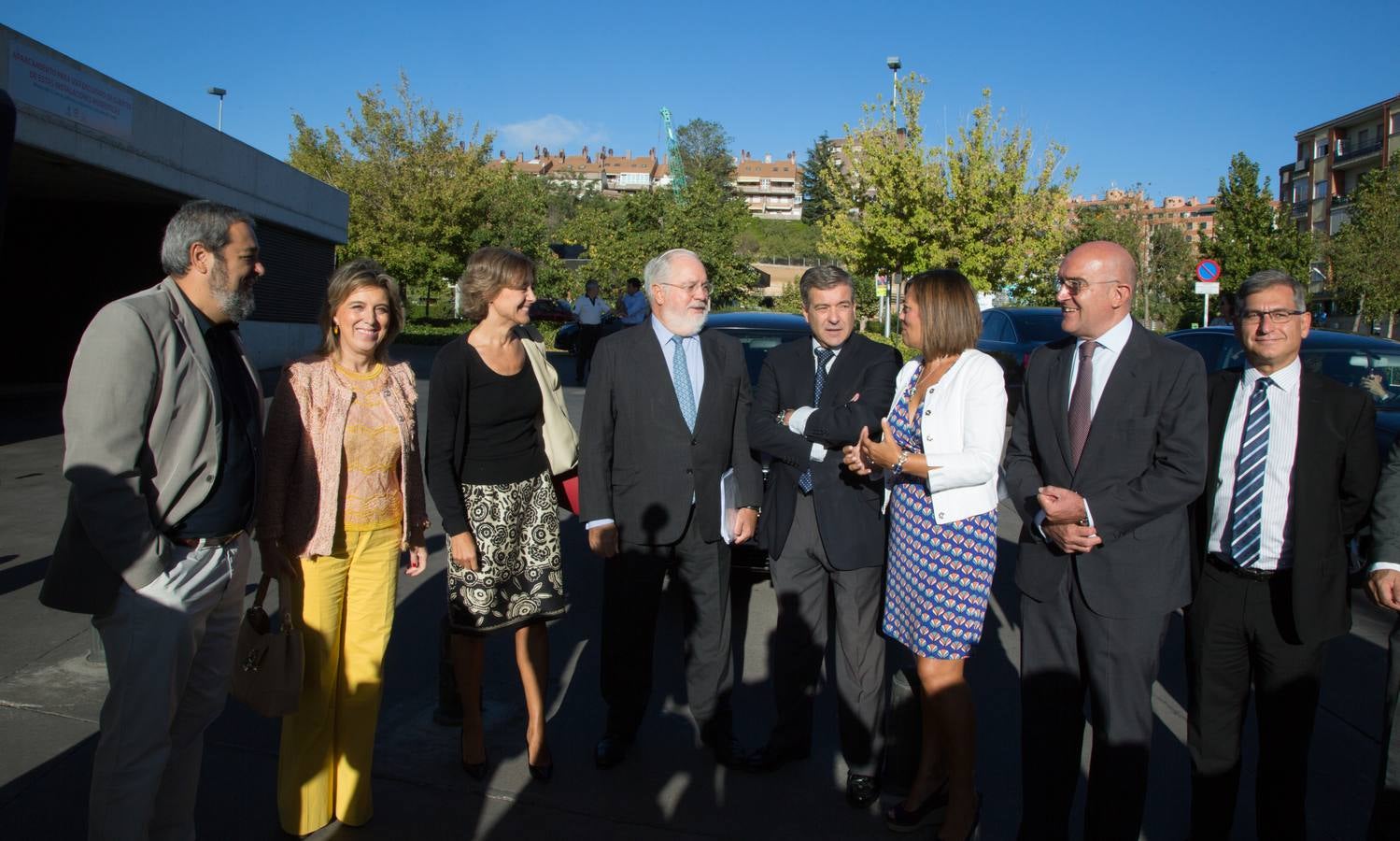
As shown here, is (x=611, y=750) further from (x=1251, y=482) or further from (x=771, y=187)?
(x=771, y=187)

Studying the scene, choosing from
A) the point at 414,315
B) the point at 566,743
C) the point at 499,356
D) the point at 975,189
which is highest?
the point at 975,189

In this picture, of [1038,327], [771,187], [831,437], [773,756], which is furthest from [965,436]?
[771,187]

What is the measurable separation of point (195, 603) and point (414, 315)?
141ft

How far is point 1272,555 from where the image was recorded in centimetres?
304

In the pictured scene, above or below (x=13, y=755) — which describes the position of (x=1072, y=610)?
above

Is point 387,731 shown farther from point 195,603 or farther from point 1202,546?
point 1202,546

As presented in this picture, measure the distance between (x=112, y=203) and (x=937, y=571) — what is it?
709 inches

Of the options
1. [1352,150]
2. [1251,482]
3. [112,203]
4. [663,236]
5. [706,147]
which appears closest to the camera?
[1251,482]

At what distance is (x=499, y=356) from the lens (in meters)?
3.67

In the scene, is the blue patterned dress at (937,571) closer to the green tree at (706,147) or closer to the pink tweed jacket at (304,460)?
the pink tweed jacket at (304,460)

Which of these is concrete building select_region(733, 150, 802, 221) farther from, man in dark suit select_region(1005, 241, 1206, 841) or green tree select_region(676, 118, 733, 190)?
Answer: man in dark suit select_region(1005, 241, 1206, 841)

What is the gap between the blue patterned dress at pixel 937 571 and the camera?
321cm

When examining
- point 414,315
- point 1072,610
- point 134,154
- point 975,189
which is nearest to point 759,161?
point 414,315

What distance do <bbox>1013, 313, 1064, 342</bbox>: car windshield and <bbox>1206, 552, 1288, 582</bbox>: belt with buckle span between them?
10940 mm
